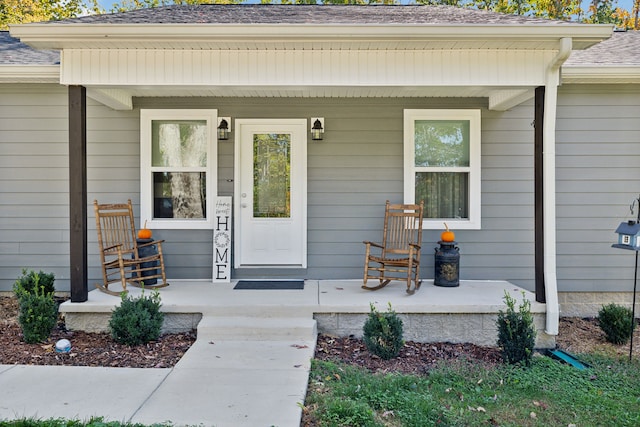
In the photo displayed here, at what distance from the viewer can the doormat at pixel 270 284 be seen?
4719mm

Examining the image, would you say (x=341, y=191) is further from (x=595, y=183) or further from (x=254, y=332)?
(x=595, y=183)

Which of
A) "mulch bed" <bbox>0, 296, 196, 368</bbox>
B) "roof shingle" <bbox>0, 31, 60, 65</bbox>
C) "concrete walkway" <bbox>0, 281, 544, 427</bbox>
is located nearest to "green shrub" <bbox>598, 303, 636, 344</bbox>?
"concrete walkway" <bbox>0, 281, 544, 427</bbox>

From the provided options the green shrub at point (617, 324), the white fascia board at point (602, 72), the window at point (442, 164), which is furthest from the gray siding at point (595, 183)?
the window at point (442, 164)

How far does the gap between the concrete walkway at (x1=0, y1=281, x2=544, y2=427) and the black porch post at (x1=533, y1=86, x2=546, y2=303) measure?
1.40ft

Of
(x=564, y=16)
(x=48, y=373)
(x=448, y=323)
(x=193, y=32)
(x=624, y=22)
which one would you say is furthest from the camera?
(x=624, y=22)

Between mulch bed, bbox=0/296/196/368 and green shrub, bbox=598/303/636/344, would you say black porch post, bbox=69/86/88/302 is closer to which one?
mulch bed, bbox=0/296/196/368

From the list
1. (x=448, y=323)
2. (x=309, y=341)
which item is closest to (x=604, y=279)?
(x=448, y=323)

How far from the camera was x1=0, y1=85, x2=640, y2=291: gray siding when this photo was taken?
16.6 ft

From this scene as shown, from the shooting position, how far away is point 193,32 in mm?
3561

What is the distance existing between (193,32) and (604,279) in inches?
200

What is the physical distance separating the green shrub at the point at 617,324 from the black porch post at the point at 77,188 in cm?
492

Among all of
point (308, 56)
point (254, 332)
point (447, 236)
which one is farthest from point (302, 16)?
point (254, 332)

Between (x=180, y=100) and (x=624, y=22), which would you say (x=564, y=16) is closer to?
(x=624, y=22)

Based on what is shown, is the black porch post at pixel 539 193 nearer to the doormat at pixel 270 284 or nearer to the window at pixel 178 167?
the doormat at pixel 270 284
